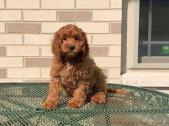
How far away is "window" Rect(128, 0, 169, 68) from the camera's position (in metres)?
4.18

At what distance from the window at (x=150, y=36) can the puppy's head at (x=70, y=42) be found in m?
1.63

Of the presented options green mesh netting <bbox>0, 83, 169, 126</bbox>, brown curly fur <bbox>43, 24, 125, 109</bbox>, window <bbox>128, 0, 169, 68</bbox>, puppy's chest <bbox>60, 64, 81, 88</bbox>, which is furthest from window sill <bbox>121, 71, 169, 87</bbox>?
puppy's chest <bbox>60, 64, 81, 88</bbox>

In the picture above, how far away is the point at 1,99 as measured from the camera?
297cm

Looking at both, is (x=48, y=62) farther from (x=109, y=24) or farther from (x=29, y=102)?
(x=29, y=102)

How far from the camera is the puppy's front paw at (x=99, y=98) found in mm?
2819

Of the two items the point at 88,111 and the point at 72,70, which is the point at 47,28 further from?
the point at 88,111

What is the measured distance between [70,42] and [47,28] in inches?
61.1

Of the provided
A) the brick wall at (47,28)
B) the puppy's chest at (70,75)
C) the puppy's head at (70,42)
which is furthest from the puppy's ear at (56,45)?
the brick wall at (47,28)

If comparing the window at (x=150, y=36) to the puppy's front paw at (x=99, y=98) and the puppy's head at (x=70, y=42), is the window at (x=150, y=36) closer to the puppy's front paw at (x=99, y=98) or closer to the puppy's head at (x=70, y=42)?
the puppy's front paw at (x=99, y=98)

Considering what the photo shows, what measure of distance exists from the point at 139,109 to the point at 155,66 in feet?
Result: 5.40

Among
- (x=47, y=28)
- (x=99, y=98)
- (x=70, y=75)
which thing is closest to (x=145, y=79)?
(x=47, y=28)

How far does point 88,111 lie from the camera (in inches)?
101

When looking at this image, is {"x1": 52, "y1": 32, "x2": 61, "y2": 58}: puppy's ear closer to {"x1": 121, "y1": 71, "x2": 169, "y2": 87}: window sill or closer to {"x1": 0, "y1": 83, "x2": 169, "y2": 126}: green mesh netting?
{"x1": 0, "y1": 83, "x2": 169, "y2": 126}: green mesh netting

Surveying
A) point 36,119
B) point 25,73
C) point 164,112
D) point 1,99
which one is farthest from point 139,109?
point 25,73
